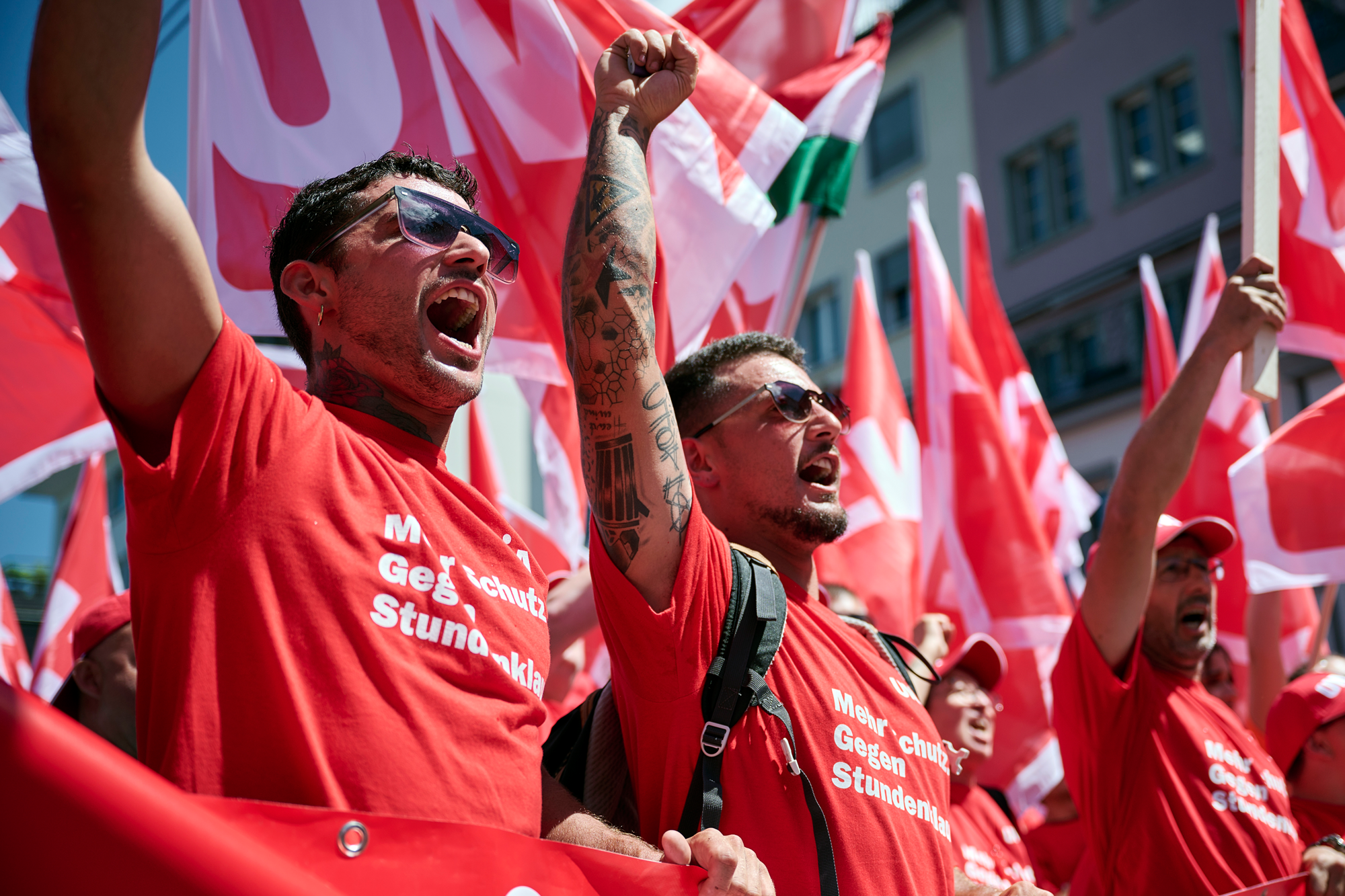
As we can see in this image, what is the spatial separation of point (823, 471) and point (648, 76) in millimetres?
1022

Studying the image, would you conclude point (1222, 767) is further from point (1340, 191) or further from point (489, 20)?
point (489, 20)

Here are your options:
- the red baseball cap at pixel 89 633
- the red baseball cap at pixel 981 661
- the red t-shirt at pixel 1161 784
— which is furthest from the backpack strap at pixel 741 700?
the red baseball cap at pixel 981 661

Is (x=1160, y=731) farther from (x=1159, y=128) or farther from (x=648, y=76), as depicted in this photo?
(x=1159, y=128)

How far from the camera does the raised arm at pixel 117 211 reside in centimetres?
138

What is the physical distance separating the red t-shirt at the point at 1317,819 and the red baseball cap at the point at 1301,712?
185 millimetres

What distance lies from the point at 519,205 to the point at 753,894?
3.02 metres

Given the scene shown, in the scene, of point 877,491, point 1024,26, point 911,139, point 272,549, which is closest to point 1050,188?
point 1024,26

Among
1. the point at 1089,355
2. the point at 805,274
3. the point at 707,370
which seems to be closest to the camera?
the point at 707,370

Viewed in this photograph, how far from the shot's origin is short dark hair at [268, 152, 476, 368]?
2.11 m

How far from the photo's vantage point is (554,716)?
4805 millimetres

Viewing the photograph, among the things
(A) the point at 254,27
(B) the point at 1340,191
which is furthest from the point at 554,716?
(B) the point at 1340,191

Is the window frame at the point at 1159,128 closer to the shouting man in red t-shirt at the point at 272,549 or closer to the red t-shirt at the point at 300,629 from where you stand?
the shouting man in red t-shirt at the point at 272,549

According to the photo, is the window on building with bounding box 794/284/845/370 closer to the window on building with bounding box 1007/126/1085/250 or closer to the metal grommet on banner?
the window on building with bounding box 1007/126/1085/250

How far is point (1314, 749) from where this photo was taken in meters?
4.35
